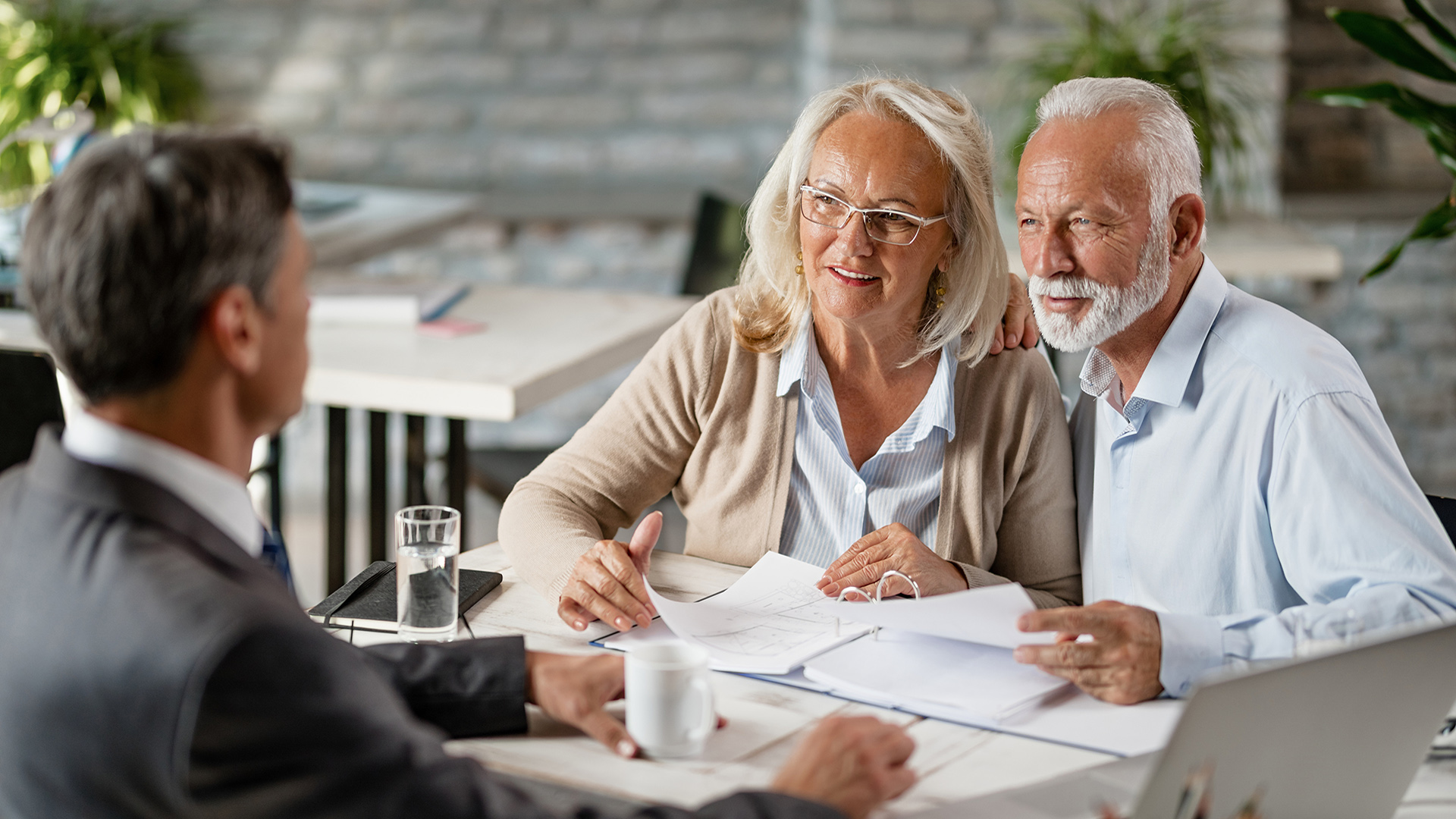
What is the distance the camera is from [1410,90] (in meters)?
2.01

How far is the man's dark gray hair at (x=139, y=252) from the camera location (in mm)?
902

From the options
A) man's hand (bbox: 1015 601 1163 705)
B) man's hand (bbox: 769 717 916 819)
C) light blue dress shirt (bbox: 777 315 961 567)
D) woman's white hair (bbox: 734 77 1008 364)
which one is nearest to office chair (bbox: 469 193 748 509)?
woman's white hair (bbox: 734 77 1008 364)

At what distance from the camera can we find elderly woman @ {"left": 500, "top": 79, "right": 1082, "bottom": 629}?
1778 mm

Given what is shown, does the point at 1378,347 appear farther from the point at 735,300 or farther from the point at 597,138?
the point at 735,300

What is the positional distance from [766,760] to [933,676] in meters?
0.24

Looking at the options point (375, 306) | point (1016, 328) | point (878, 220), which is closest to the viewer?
point (878, 220)

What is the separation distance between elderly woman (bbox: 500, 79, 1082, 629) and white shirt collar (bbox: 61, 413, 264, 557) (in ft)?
2.41

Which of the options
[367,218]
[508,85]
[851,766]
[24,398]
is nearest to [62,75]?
[367,218]

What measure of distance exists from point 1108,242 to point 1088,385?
209 mm

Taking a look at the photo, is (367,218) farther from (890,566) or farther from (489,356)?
(890,566)

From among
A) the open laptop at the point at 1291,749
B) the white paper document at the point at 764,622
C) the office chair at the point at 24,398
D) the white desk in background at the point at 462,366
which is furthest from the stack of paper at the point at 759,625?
the office chair at the point at 24,398

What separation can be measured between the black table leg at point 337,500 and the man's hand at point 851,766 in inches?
83.9

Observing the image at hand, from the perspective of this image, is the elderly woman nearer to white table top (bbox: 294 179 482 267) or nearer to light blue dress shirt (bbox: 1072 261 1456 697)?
light blue dress shirt (bbox: 1072 261 1456 697)

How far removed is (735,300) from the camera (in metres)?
1.90
